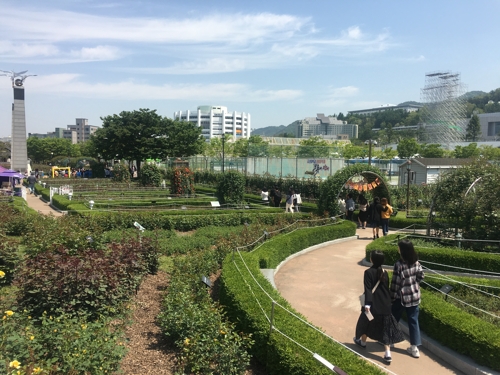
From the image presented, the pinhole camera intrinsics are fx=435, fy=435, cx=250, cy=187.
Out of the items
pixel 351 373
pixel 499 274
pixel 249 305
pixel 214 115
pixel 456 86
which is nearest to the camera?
pixel 351 373

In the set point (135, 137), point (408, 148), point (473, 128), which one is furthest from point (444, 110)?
point (135, 137)

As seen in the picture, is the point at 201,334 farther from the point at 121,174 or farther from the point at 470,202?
the point at 121,174

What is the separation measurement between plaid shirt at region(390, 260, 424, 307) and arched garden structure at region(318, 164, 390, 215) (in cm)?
1107

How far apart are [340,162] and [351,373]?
27317mm

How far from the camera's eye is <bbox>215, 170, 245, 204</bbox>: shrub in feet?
70.1

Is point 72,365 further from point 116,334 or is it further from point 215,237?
point 215,237

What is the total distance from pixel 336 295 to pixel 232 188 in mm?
12878

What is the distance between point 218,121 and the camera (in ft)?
567

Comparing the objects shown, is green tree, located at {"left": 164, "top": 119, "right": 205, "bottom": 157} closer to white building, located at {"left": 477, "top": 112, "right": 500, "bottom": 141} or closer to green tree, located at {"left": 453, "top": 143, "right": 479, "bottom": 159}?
green tree, located at {"left": 453, "top": 143, "right": 479, "bottom": 159}

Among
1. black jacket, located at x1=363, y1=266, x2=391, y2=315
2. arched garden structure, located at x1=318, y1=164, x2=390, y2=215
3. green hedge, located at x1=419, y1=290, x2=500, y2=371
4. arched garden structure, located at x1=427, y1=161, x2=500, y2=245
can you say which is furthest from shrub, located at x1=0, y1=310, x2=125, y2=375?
arched garden structure, located at x1=318, y1=164, x2=390, y2=215

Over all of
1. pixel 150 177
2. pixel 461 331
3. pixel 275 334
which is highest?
pixel 150 177

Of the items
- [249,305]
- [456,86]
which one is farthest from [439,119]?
[249,305]

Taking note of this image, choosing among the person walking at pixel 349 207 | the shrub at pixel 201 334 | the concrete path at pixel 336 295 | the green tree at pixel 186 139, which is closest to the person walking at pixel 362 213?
the person walking at pixel 349 207

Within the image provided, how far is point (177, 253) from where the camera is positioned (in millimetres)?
11555
